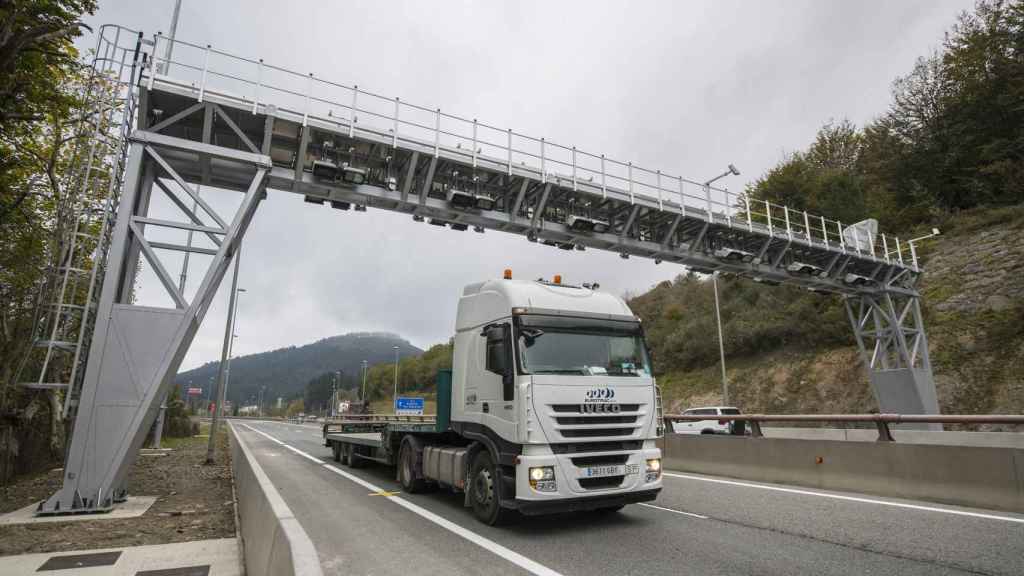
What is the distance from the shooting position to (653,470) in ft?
23.6

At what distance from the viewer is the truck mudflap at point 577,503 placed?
21.0ft

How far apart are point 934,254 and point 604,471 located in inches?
1267

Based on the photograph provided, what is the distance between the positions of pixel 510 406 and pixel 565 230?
10.2m

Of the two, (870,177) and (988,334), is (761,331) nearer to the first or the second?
(988,334)

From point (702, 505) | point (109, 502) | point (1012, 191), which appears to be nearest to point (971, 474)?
point (702, 505)

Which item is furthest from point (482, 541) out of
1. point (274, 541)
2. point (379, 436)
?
point (379, 436)

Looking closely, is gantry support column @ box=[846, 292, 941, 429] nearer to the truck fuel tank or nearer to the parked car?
the parked car

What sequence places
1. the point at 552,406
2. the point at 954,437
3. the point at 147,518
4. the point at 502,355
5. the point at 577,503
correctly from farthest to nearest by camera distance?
the point at 954,437 → the point at 147,518 → the point at 502,355 → the point at 552,406 → the point at 577,503

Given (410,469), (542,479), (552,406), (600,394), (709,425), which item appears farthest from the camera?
(709,425)

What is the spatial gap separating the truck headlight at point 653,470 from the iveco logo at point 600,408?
848 mm

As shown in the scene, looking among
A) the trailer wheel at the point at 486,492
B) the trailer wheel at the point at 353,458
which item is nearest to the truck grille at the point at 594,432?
the trailer wheel at the point at 486,492

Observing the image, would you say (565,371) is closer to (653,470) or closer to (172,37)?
(653,470)

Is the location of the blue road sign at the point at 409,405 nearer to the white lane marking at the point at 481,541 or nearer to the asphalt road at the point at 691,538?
the white lane marking at the point at 481,541

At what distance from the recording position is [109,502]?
920 cm
